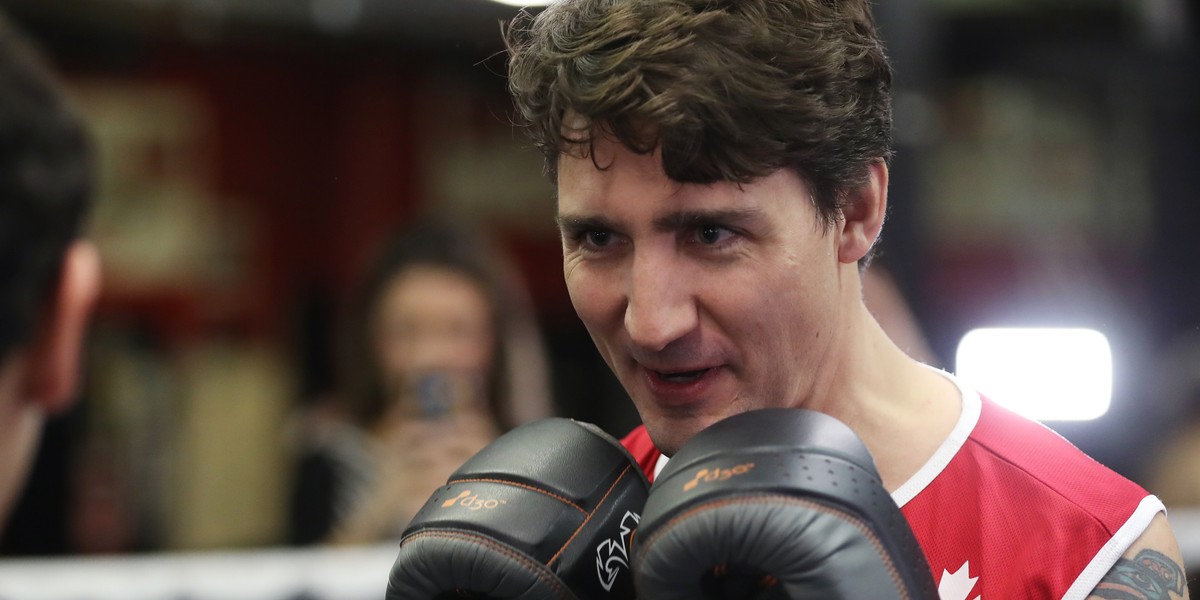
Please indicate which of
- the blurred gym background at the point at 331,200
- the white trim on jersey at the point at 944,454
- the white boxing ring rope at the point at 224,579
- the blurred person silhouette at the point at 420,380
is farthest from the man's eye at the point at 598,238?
the blurred gym background at the point at 331,200

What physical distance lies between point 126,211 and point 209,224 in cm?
36

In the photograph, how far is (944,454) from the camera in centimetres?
149

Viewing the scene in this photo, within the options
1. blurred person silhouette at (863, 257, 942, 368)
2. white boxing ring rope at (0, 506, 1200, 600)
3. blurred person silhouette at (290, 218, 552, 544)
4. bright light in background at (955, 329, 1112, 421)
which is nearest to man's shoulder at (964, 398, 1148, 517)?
bright light in background at (955, 329, 1112, 421)

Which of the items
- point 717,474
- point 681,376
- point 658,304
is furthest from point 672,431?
point 717,474

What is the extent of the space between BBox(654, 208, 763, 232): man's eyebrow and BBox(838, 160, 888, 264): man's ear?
Answer: 0.17 metres

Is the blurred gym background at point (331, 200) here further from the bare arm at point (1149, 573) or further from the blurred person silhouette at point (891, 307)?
the bare arm at point (1149, 573)

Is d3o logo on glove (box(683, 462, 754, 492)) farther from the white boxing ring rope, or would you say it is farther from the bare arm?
the white boxing ring rope

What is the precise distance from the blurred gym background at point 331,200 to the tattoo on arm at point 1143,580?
12.1ft

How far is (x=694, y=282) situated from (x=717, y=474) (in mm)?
279

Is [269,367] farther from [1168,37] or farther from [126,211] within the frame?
[1168,37]

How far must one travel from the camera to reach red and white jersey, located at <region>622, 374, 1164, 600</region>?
1379 millimetres

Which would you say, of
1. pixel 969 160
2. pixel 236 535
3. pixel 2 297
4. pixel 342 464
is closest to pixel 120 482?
pixel 236 535

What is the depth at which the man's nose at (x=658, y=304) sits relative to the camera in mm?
1347

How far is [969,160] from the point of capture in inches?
241
